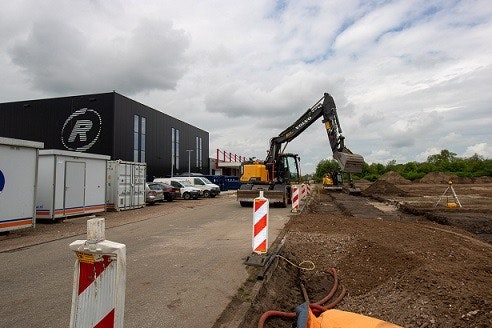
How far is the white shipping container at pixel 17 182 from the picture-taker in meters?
11.8

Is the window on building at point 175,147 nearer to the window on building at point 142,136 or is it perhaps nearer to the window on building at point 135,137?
the window on building at point 142,136

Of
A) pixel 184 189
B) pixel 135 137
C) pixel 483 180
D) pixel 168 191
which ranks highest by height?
pixel 135 137

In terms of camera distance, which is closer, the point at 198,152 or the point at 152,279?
the point at 152,279

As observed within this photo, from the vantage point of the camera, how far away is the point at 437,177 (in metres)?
65.8

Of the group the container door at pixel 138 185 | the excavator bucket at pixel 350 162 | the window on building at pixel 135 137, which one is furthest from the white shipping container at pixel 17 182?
the window on building at pixel 135 137

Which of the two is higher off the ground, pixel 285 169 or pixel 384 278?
pixel 285 169

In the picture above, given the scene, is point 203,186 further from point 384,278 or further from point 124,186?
point 384,278

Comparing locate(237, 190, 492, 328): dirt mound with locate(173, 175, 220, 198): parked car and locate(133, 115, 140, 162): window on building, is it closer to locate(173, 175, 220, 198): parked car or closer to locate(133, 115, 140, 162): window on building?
locate(173, 175, 220, 198): parked car

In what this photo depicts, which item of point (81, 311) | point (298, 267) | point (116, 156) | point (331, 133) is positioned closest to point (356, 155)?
point (331, 133)

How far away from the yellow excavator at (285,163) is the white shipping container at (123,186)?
6136mm

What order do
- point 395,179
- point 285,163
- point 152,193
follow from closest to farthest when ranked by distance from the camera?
1. point 285,163
2. point 152,193
3. point 395,179

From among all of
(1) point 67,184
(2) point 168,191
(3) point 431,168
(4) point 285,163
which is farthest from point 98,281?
(3) point 431,168

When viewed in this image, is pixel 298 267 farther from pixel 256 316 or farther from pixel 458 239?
pixel 458 239

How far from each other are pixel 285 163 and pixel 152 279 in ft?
52.2
